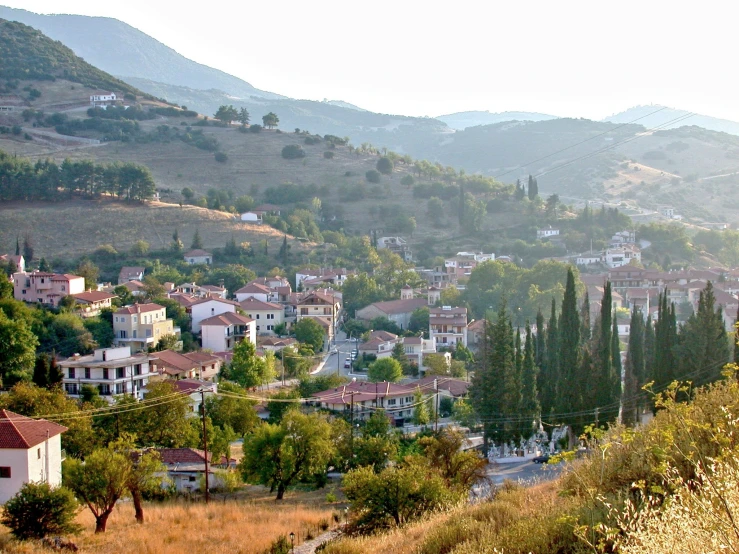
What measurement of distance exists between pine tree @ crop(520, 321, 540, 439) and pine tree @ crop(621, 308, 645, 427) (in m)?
2.61

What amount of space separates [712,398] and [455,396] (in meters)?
23.3

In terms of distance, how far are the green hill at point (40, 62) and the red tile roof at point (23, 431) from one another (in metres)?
83.0

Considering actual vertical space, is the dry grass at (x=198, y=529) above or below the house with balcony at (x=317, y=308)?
below

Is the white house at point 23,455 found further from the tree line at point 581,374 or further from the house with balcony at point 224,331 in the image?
the house with balcony at point 224,331

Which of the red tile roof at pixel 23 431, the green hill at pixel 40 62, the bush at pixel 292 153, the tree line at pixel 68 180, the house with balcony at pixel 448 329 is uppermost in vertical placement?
the green hill at pixel 40 62

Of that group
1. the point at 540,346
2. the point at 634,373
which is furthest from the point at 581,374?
the point at 540,346

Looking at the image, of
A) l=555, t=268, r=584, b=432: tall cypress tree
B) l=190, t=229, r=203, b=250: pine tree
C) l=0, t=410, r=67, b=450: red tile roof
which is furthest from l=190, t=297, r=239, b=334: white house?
l=0, t=410, r=67, b=450: red tile roof

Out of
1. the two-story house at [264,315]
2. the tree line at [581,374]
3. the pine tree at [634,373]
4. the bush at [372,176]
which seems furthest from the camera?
the bush at [372,176]

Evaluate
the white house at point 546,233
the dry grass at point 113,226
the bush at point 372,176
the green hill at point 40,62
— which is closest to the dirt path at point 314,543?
the dry grass at point 113,226

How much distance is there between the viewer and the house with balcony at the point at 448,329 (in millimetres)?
43344

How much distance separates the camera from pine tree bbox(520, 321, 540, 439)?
88.7ft

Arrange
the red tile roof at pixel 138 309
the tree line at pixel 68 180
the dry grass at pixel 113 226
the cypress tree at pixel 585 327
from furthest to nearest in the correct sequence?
the tree line at pixel 68 180 → the dry grass at pixel 113 226 → the red tile roof at pixel 138 309 → the cypress tree at pixel 585 327

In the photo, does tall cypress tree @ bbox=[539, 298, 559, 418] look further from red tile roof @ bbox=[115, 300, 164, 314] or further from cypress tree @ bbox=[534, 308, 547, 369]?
red tile roof @ bbox=[115, 300, 164, 314]

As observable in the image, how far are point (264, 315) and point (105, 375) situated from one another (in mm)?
14933
